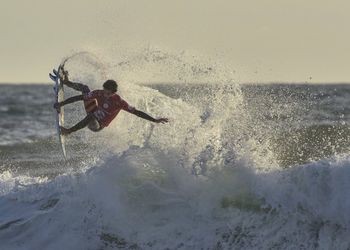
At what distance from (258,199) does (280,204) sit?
0.46 m

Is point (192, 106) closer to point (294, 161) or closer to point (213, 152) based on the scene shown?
point (213, 152)

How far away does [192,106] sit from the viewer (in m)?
15.1

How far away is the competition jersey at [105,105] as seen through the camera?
13656 mm

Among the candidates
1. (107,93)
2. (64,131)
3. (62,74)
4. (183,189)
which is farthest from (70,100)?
(183,189)

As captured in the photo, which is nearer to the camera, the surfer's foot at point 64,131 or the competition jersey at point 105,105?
the competition jersey at point 105,105

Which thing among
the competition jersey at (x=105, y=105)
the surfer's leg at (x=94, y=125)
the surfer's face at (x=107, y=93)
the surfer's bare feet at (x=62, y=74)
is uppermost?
the surfer's bare feet at (x=62, y=74)

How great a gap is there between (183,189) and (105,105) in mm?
2377

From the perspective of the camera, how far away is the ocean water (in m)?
11.1

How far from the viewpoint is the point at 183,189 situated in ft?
40.8

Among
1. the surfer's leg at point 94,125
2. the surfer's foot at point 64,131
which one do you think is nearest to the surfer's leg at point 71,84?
the surfer's leg at point 94,125

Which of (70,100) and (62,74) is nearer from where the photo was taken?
(70,100)

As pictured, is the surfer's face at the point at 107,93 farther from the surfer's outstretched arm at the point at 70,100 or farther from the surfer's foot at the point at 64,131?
the surfer's foot at the point at 64,131

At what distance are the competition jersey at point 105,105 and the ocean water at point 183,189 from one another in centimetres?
77

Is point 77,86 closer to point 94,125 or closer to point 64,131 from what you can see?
point 64,131
